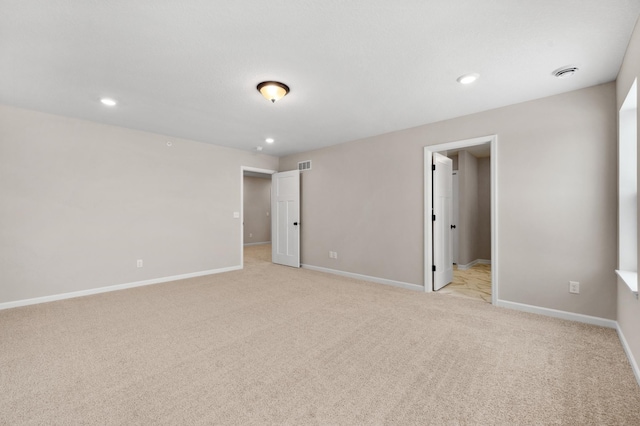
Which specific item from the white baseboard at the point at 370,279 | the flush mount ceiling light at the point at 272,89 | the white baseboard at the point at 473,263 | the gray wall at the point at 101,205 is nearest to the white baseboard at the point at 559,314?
the white baseboard at the point at 370,279

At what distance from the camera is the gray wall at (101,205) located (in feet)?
11.9

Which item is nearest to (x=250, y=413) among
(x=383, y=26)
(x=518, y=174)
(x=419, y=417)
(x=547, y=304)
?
(x=419, y=417)

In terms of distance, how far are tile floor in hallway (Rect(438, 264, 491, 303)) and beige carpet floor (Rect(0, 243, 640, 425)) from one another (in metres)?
0.54

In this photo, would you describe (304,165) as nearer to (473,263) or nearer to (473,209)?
(473,209)

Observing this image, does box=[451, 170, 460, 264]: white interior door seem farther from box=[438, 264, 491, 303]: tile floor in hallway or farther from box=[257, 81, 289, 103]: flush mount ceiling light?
box=[257, 81, 289, 103]: flush mount ceiling light

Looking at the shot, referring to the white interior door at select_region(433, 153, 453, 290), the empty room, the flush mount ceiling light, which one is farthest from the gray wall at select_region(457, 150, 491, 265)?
the flush mount ceiling light

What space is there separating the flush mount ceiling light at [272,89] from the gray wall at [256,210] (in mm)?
7387

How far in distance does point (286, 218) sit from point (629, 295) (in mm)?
5346

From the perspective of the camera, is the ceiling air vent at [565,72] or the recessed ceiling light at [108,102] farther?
the recessed ceiling light at [108,102]

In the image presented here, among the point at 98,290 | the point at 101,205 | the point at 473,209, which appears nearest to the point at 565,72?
the point at 473,209

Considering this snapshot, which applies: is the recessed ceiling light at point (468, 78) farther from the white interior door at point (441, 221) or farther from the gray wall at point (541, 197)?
the white interior door at point (441, 221)

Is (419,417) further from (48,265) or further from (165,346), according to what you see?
(48,265)

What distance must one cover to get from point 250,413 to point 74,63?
325 cm

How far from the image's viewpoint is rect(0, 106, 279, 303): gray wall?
3623mm
